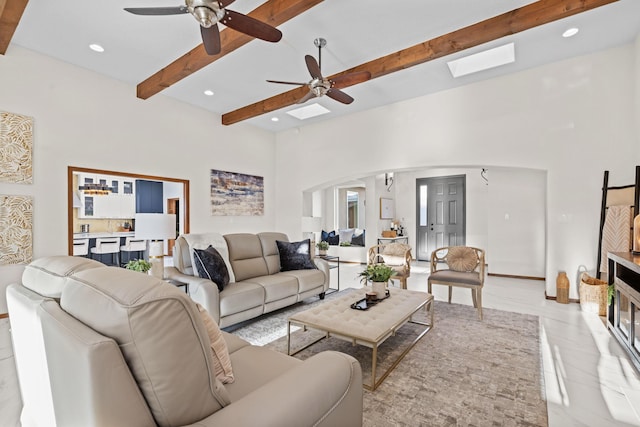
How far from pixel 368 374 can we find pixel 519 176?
5411mm

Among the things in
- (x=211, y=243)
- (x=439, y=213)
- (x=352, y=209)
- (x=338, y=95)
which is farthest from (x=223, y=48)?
(x=352, y=209)

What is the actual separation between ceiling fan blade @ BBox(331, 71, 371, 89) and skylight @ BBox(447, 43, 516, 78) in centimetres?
138

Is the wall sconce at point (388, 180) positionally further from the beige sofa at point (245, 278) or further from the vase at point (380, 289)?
the vase at point (380, 289)

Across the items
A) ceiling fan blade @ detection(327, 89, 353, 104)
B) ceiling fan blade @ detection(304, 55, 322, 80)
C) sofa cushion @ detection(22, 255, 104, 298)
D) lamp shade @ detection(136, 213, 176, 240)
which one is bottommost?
sofa cushion @ detection(22, 255, 104, 298)

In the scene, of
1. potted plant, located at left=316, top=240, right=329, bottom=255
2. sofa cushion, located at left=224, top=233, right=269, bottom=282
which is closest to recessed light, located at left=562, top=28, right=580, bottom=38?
potted plant, located at left=316, top=240, right=329, bottom=255

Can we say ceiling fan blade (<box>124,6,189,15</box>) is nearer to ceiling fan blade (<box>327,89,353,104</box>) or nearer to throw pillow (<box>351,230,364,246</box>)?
ceiling fan blade (<box>327,89,353,104</box>)

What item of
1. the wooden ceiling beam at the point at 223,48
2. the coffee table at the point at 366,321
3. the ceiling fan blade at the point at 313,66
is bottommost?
the coffee table at the point at 366,321

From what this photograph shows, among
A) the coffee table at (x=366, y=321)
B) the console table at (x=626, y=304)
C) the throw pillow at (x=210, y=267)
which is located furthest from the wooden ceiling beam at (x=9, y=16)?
the console table at (x=626, y=304)

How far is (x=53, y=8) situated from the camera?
3.07 meters

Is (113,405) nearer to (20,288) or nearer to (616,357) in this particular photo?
(20,288)

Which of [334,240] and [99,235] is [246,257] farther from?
[334,240]

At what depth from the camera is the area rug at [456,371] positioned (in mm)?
1906

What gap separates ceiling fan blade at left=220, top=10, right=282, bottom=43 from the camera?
2.42m

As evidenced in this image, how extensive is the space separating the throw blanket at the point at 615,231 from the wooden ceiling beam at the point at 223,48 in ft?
13.4
